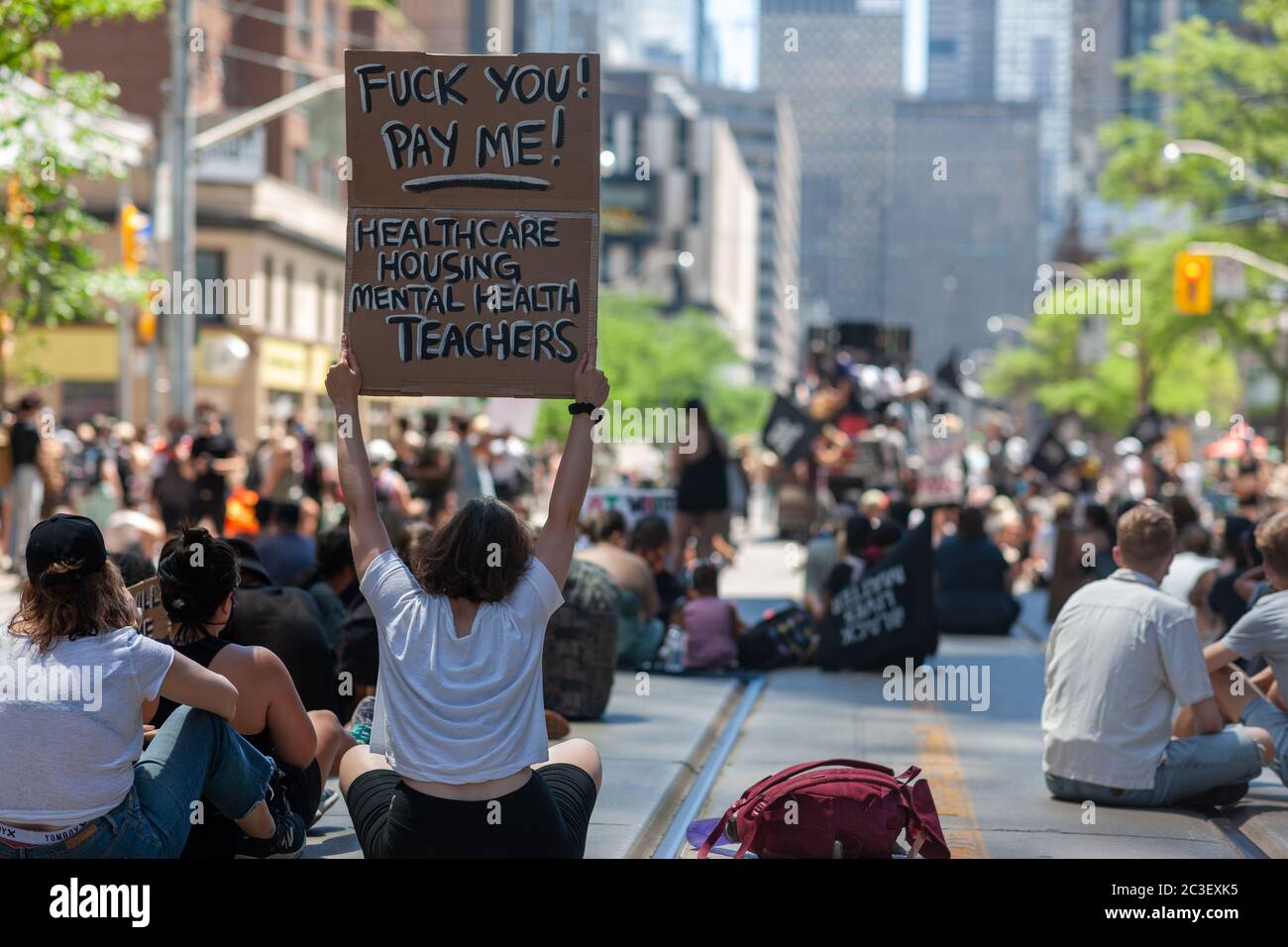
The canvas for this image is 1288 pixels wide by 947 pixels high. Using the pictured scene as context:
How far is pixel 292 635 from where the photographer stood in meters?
7.61

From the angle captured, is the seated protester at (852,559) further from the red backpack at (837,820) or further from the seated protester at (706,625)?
the red backpack at (837,820)

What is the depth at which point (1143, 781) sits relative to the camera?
26.9 ft

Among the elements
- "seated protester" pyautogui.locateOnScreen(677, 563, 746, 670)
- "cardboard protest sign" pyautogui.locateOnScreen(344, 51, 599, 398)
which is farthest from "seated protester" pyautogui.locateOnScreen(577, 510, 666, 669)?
"cardboard protest sign" pyautogui.locateOnScreen(344, 51, 599, 398)

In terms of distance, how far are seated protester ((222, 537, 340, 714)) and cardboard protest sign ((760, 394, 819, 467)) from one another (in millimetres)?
18685

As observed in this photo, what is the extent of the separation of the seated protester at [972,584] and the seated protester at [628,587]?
4617mm

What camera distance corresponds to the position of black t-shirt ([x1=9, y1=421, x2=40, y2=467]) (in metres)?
19.5

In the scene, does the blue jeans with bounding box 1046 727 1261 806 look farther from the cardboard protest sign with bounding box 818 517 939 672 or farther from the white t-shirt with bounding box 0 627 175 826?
the cardboard protest sign with bounding box 818 517 939 672

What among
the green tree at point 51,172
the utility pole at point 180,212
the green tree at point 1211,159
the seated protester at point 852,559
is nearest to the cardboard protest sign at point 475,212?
the seated protester at point 852,559

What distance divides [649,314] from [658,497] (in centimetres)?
7297

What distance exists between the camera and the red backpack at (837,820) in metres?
6.75

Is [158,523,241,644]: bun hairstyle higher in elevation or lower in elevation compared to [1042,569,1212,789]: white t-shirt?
higher

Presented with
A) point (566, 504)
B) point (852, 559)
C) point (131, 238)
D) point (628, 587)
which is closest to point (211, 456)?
point (852, 559)

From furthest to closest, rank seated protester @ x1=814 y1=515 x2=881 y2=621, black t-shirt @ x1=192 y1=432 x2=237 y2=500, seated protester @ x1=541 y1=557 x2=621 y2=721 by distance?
black t-shirt @ x1=192 y1=432 x2=237 y2=500
seated protester @ x1=814 y1=515 x2=881 y2=621
seated protester @ x1=541 y1=557 x2=621 y2=721

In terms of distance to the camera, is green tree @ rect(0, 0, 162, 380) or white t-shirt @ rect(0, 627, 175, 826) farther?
green tree @ rect(0, 0, 162, 380)
